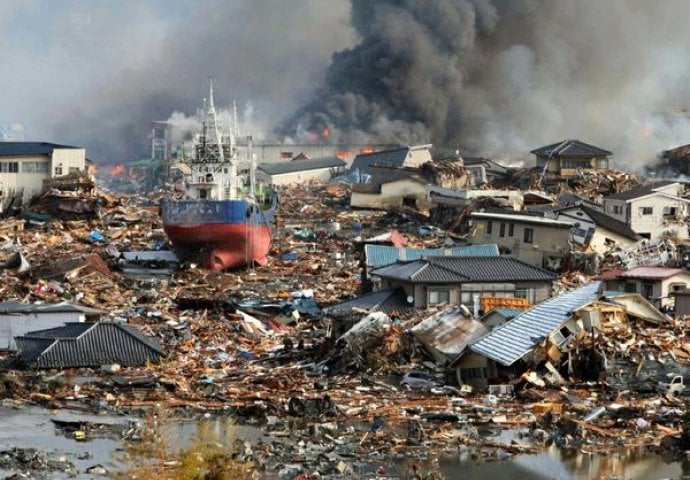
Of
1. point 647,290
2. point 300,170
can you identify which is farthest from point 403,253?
point 300,170

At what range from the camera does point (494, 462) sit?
17000 mm

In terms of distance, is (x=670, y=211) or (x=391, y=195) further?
(x=391, y=195)

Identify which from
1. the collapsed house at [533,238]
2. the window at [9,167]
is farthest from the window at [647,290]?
the window at [9,167]

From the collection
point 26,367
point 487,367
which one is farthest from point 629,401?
point 26,367

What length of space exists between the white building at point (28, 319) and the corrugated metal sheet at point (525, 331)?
25.5ft

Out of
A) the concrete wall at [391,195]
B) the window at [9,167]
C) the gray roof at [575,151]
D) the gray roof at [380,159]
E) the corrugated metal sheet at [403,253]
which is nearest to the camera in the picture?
the corrugated metal sheet at [403,253]

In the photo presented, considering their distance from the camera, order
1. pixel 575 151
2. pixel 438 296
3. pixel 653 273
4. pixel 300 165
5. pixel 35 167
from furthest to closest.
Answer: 1. pixel 300 165
2. pixel 575 151
3. pixel 35 167
4. pixel 653 273
5. pixel 438 296

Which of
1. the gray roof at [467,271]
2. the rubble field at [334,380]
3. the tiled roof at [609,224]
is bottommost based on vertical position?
the rubble field at [334,380]

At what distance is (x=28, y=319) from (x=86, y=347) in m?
2.22

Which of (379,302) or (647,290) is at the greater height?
(647,290)

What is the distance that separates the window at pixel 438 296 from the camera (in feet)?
81.1

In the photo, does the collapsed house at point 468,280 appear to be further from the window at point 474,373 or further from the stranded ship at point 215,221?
the stranded ship at point 215,221

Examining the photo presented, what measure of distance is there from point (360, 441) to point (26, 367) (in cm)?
698

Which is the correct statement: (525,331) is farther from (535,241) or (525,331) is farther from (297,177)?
(297,177)
